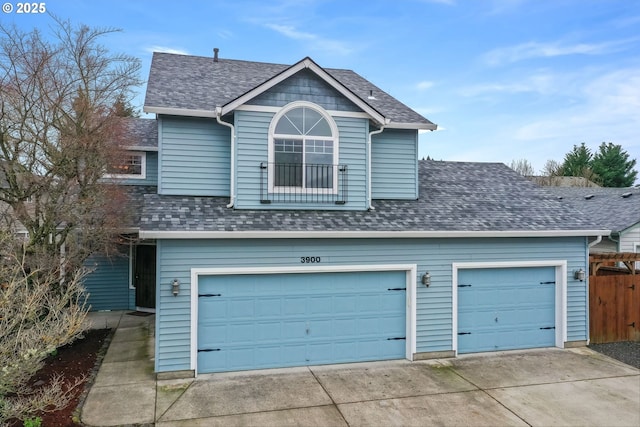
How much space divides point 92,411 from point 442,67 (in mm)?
17094

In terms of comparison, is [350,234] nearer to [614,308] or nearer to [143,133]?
[614,308]

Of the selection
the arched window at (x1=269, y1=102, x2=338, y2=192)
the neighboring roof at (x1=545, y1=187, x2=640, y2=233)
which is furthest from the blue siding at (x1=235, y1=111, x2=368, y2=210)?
the neighboring roof at (x1=545, y1=187, x2=640, y2=233)

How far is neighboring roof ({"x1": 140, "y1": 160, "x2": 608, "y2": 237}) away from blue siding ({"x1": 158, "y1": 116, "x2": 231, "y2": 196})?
307 millimetres

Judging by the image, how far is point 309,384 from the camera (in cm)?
721

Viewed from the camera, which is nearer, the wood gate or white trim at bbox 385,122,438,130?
white trim at bbox 385,122,438,130

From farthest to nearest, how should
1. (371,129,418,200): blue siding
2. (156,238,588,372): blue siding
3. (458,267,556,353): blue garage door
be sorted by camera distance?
(371,129,418,200): blue siding, (458,267,556,353): blue garage door, (156,238,588,372): blue siding

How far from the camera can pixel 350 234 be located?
8039mm

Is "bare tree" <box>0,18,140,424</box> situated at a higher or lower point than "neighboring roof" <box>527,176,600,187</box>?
lower

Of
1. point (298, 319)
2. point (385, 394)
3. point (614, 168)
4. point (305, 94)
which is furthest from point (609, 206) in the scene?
point (614, 168)

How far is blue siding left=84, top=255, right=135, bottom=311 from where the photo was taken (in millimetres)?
12742

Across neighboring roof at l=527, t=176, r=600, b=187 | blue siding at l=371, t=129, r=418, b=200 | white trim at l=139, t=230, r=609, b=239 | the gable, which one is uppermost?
neighboring roof at l=527, t=176, r=600, b=187

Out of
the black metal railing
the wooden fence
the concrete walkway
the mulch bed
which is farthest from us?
the wooden fence

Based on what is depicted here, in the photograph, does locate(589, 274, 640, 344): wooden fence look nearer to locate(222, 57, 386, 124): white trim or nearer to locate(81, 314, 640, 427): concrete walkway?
locate(81, 314, 640, 427): concrete walkway

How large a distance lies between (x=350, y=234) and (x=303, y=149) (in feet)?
7.08
